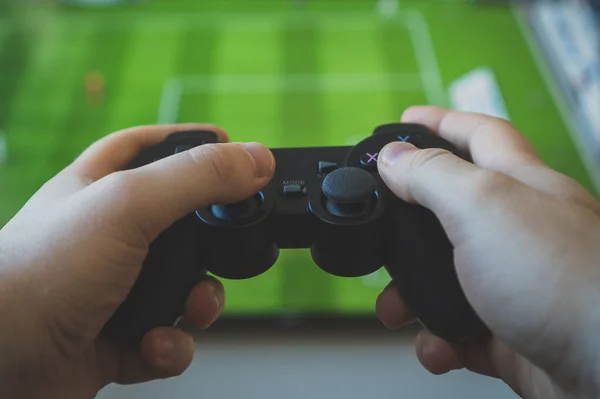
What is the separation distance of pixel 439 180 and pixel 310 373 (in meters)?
0.82

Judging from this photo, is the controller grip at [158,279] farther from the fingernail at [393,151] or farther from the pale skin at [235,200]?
the fingernail at [393,151]

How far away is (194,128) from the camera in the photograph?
2.56ft

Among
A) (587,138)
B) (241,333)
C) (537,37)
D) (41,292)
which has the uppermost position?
(41,292)

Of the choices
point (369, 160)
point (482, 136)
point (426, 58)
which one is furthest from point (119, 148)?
point (426, 58)

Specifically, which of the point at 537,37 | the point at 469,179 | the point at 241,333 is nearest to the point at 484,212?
the point at 469,179

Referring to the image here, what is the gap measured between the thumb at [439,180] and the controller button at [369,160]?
0.02 m

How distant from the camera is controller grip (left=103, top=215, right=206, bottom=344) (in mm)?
653

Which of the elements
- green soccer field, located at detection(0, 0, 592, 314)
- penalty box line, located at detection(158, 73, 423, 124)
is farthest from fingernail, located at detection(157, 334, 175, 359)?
penalty box line, located at detection(158, 73, 423, 124)

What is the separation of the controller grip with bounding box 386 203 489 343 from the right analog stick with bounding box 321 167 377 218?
1.5 inches

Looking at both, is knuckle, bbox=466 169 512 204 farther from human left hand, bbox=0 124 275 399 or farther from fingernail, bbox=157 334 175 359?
fingernail, bbox=157 334 175 359

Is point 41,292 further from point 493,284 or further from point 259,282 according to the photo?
point 259,282

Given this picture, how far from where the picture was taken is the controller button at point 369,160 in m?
0.68

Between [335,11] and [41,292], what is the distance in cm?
180

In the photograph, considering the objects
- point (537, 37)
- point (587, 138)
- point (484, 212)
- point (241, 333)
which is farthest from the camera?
point (537, 37)
